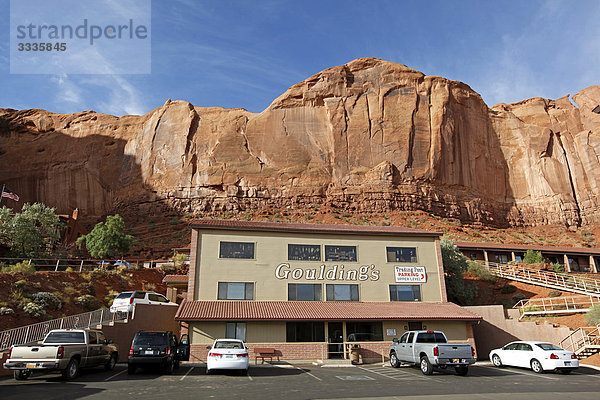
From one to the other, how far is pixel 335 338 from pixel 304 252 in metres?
5.83

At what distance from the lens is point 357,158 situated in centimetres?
8088

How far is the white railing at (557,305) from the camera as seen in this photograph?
28.5m

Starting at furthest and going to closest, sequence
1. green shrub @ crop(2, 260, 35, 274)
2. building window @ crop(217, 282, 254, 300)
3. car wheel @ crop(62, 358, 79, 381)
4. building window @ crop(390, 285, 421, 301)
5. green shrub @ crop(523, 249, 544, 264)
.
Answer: green shrub @ crop(523, 249, 544, 264)
building window @ crop(390, 285, 421, 301)
green shrub @ crop(2, 260, 35, 274)
building window @ crop(217, 282, 254, 300)
car wheel @ crop(62, 358, 79, 381)

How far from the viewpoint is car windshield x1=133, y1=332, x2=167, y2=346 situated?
1758 centimetres

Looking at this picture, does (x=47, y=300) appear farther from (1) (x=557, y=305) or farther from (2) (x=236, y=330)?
(1) (x=557, y=305)

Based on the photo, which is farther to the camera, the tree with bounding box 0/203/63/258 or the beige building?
the tree with bounding box 0/203/63/258

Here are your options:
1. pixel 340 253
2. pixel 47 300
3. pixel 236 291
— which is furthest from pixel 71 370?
pixel 340 253

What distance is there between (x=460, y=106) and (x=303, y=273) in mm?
71769

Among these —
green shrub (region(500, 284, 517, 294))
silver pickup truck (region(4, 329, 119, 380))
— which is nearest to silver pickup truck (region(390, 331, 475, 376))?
silver pickup truck (region(4, 329, 119, 380))

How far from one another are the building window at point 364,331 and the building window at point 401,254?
17.0ft

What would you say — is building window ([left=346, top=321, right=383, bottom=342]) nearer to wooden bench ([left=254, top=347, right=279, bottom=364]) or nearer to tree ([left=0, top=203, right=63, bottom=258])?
wooden bench ([left=254, top=347, right=279, bottom=364])

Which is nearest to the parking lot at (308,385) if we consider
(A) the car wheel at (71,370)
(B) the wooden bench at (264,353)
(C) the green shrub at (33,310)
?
(A) the car wheel at (71,370)

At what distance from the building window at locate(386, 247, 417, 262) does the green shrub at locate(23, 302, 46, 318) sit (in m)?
21.5

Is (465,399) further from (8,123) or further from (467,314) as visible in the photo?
(8,123)
